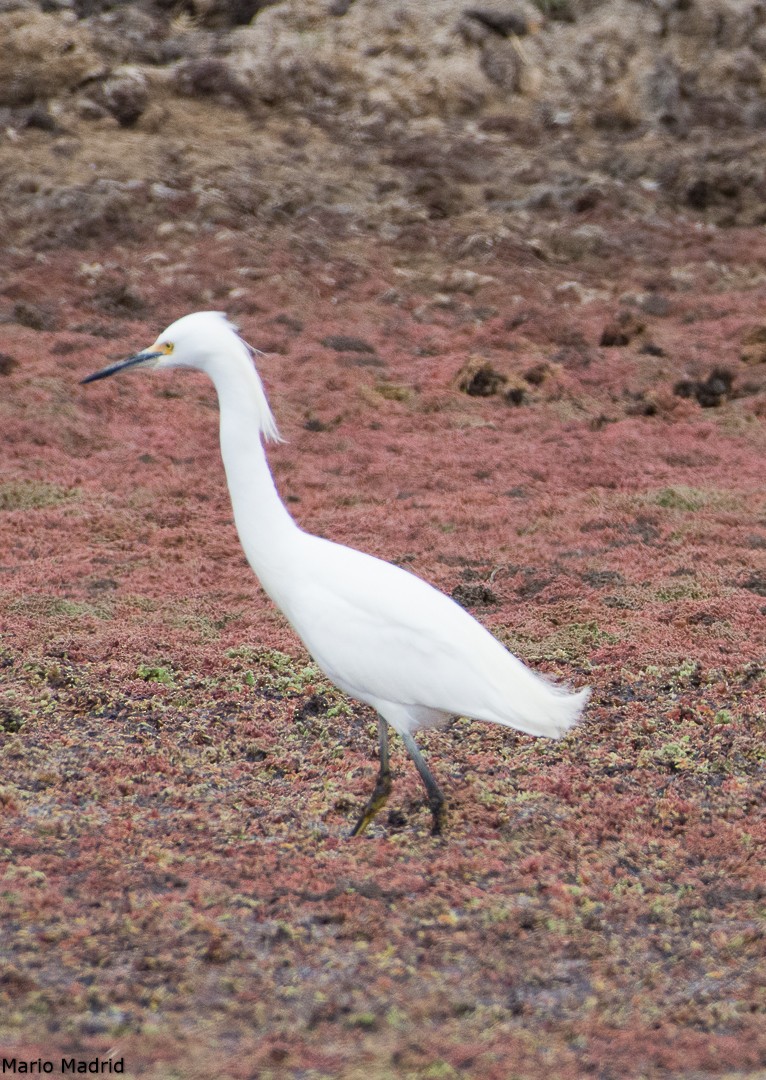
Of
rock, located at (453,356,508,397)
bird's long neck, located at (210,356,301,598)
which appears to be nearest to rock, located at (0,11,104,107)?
rock, located at (453,356,508,397)

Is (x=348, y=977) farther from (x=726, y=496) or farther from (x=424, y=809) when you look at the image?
(x=726, y=496)

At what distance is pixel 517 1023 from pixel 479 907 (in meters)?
0.81

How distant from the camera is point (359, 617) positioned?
5512mm

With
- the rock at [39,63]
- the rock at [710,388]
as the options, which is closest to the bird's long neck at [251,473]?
the rock at [710,388]

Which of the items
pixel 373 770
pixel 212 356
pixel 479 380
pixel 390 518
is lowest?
pixel 479 380

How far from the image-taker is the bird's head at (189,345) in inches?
218

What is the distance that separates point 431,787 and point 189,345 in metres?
2.14

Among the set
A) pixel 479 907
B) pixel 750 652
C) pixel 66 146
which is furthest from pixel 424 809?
pixel 66 146

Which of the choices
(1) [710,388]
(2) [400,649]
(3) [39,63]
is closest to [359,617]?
(2) [400,649]

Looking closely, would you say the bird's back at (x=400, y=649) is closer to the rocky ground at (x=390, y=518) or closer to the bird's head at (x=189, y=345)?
the rocky ground at (x=390, y=518)

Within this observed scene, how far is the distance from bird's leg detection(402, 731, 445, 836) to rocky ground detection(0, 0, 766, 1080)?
0.10 metres

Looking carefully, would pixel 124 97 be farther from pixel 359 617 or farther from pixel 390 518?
pixel 359 617

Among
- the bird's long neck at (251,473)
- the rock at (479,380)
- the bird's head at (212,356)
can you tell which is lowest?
the rock at (479,380)

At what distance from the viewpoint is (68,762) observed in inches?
258
